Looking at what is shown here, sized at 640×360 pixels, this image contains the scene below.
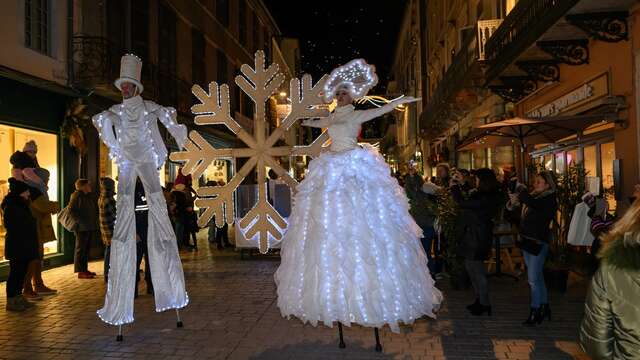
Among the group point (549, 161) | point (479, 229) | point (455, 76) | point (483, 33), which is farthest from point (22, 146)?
point (455, 76)

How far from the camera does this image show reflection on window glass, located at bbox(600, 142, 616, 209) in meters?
8.52

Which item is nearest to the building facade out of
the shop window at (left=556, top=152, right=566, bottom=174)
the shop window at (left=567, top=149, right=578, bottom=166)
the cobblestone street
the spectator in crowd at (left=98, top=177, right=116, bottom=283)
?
the spectator in crowd at (left=98, top=177, right=116, bottom=283)

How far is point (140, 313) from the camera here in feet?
20.8

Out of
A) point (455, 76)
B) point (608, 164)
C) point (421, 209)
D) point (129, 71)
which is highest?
point (455, 76)

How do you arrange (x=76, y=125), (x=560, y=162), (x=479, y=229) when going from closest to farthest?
(x=479, y=229) → (x=76, y=125) → (x=560, y=162)

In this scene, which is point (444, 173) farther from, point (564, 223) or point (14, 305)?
point (14, 305)

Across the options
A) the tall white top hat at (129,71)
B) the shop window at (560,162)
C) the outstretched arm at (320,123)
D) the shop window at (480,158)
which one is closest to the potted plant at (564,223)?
the shop window at (560,162)

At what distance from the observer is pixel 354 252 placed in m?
4.23

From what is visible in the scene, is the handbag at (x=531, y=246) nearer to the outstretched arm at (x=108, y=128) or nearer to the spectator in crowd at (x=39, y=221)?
the outstretched arm at (x=108, y=128)

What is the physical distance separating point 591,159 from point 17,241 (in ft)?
29.9

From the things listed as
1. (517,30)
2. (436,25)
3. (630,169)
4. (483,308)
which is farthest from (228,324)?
(436,25)

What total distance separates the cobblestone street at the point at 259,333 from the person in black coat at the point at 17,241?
30cm

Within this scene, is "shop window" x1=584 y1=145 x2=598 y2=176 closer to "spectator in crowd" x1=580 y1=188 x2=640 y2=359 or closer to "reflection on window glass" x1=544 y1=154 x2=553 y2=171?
"reflection on window glass" x1=544 y1=154 x2=553 y2=171

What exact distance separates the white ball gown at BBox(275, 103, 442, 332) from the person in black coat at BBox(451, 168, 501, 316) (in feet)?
4.72
